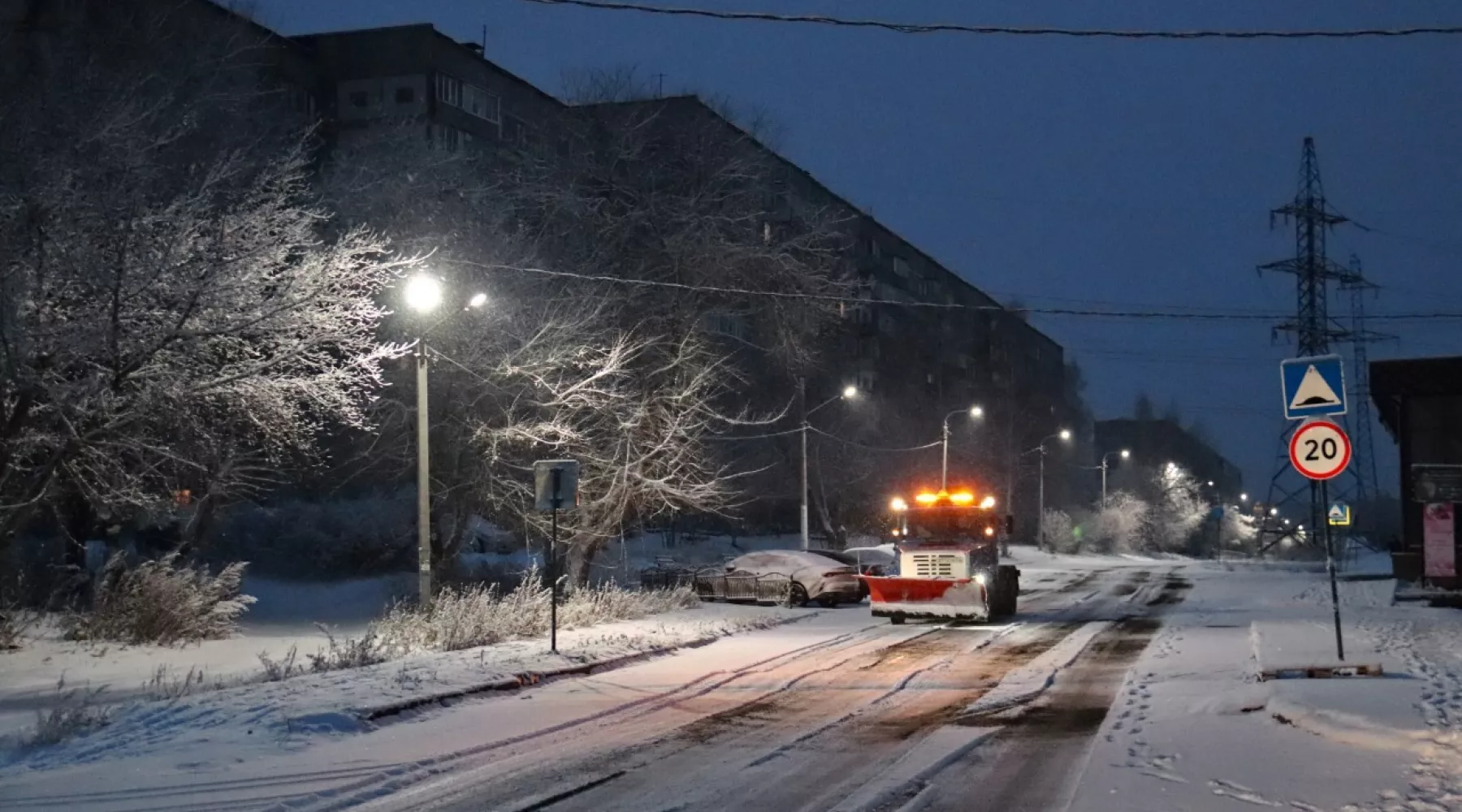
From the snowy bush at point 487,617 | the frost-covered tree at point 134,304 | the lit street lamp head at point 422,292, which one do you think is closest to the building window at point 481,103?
the frost-covered tree at point 134,304

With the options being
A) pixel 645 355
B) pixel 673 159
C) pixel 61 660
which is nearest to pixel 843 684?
pixel 61 660

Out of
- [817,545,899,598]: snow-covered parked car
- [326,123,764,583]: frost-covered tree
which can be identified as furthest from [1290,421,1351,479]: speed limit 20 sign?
[326,123,764,583]: frost-covered tree

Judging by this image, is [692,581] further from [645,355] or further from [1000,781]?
[1000,781]

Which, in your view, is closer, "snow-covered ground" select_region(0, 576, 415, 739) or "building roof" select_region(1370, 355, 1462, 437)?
"snow-covered ground" select_region(0, 576, 415, 739)

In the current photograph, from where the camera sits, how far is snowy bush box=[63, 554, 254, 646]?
20734mm

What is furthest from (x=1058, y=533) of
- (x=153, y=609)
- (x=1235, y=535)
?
(x=153, y=609)

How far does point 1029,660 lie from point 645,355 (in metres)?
14.0

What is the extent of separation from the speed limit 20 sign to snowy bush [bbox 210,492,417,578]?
2664 centimetres

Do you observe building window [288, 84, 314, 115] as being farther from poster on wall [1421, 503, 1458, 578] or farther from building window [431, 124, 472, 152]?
poster on wall [1421, 503, 1458, 578]

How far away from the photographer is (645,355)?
30062mm

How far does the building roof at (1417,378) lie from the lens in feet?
98.7

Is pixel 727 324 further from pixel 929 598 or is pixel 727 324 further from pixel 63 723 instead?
pixel 63 723

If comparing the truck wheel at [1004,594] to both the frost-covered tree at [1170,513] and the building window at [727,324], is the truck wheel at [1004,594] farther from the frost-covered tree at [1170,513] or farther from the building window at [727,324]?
the frost-covered tree at [1170,513]

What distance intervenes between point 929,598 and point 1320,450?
39.2 ft
